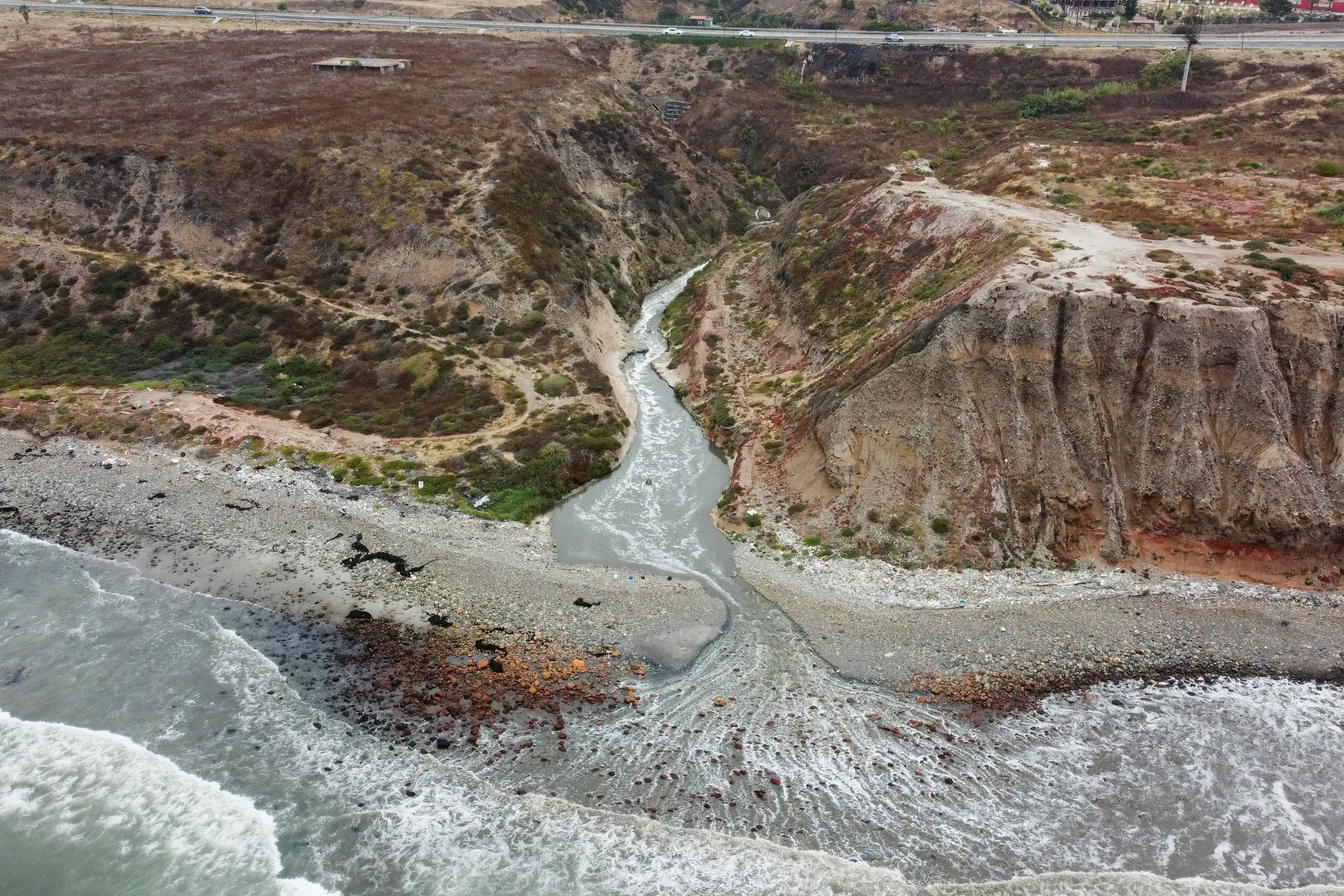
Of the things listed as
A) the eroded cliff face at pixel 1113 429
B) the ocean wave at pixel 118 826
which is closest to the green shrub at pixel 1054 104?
the eroded cliff face at pixel 1113 429

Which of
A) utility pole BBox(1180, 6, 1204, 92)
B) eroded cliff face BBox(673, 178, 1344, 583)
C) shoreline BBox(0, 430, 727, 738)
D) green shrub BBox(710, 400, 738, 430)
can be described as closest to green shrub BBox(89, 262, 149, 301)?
shoreline BBox(0, 430, 727, 738)

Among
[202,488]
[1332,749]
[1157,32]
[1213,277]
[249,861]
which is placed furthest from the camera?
[1157,32]

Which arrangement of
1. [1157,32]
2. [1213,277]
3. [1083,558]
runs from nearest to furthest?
[1083,558] < [1213,277] < [1157,32]

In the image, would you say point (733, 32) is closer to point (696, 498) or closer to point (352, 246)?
point (352, 246)

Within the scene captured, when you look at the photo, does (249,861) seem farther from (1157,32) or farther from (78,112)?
(1157,32)

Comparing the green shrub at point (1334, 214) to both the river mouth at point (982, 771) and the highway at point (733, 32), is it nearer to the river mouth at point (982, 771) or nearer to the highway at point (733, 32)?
the river mouth at point (982, 771)

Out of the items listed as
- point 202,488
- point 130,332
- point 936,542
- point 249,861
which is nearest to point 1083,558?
point 936,542

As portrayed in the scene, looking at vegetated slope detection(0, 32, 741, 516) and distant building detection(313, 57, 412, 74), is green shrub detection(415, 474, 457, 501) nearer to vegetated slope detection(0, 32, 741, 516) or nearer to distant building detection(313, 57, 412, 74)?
vegetated slope detection(0, 32, 741, 516)

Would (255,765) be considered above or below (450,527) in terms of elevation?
below
